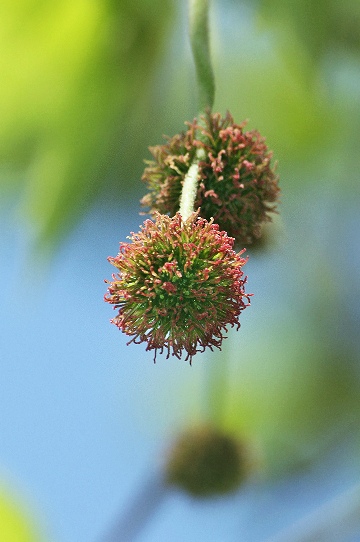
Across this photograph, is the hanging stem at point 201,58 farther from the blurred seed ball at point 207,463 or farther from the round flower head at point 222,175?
the blurred seed ball at point 207,463

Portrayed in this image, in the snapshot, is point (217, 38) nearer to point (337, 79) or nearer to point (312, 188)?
point (337, 79)

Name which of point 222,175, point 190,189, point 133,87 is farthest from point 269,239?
point 190,189

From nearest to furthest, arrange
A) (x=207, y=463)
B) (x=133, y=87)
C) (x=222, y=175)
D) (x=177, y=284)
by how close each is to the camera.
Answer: (x=177, y=284)
(x=222, y=175)
(x=207, y=463)
(x=133, y=87)

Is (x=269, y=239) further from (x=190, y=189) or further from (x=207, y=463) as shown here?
(x=190, y=189)

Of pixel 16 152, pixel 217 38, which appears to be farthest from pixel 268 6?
pixel 16 152

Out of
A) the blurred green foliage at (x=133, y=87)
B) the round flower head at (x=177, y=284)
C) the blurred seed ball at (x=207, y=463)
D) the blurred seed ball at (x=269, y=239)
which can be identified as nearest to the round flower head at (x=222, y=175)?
the round flower head at (x=177, y=284)

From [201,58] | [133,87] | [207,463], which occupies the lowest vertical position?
[207,463]
